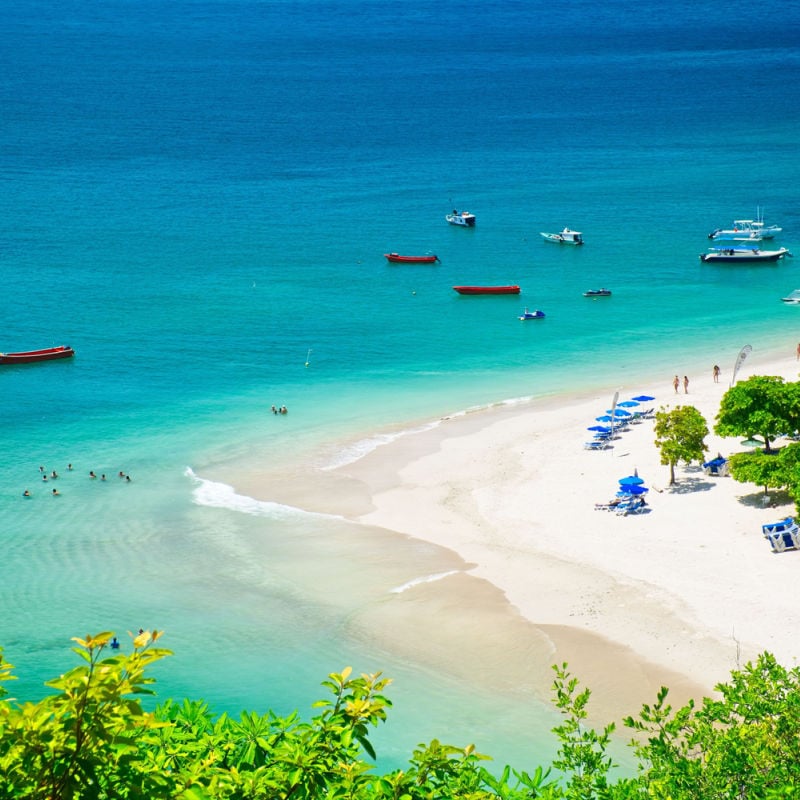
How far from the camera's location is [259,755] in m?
14.7

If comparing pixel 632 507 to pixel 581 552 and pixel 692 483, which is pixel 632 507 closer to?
pixel 692 483

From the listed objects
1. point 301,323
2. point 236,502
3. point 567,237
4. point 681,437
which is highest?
point 567,237

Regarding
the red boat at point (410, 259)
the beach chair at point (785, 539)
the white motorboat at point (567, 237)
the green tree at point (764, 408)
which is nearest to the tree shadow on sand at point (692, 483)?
the green tree at point (764, 408)

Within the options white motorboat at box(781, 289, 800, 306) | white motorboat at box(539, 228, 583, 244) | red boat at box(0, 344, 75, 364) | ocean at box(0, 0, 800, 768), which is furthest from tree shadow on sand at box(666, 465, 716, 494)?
white motorboat at box(539, 228, 583, 244)

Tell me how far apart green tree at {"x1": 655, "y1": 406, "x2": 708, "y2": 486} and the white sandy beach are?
3.64 ft

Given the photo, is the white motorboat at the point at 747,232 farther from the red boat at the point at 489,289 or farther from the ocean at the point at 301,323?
the red boat at the point at 489,289

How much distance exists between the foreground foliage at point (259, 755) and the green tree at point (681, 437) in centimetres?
2910

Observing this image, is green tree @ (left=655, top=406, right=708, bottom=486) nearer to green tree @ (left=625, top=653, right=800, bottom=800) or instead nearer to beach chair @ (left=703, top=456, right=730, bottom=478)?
beach chair @ (left=703, top=456, right=730, bottom=478)

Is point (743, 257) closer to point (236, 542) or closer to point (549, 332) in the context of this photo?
point (549, 332)

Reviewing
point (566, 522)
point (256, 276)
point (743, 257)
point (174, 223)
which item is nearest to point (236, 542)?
point (566, 522)

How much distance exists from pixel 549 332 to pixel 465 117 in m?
98.4

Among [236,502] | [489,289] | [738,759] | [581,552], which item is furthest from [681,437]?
[489,289]

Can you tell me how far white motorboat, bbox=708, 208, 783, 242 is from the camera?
341ft

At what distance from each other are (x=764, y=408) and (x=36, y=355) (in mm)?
47328
